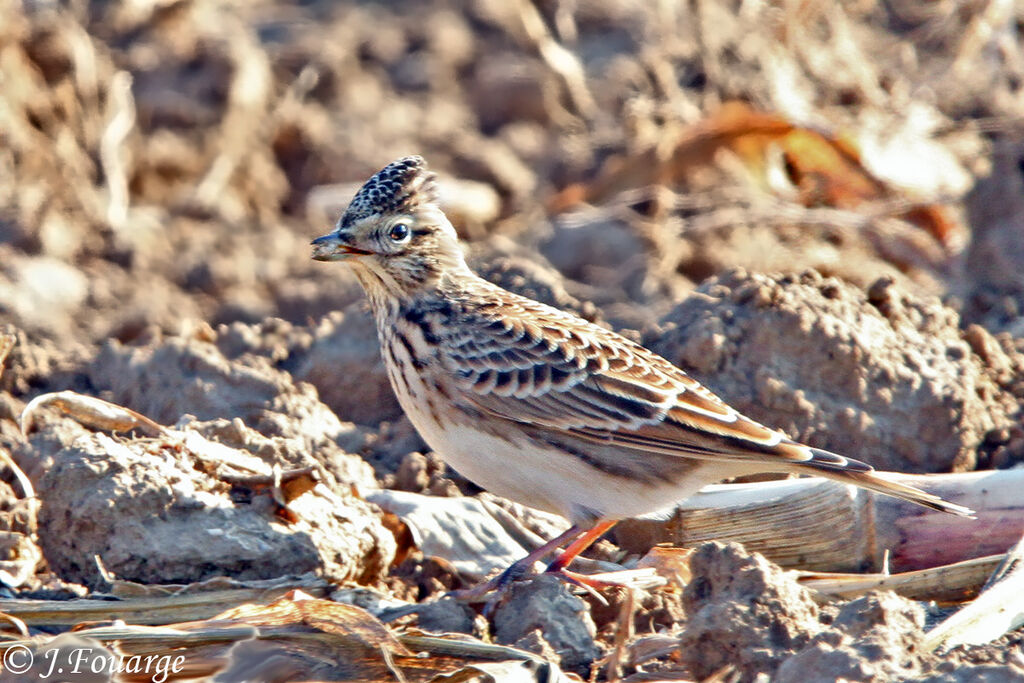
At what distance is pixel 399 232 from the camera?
5.56m

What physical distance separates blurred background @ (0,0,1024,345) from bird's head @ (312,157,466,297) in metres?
2.41

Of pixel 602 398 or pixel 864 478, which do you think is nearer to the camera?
pixel 864 478

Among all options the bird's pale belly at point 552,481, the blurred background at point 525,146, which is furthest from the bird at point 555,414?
the blurred background at point 525,146

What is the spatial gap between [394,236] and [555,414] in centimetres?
100

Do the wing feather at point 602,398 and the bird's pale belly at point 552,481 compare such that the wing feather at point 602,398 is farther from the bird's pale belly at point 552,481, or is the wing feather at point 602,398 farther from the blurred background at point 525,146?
the blurred background at point 525,146

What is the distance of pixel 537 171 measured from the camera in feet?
35.1

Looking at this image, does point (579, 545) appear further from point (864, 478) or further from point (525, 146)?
point (525, 146)

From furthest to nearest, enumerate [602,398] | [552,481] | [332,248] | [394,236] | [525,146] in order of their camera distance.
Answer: [525,146]
[394,236]
[332,248]
[602,398]
[552,481]

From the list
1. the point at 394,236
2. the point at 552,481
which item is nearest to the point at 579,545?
the point at 552,481

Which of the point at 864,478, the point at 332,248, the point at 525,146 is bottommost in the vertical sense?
the point at 864,478

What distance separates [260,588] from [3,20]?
6.02 metres

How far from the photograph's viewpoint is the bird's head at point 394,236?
5.48 meters

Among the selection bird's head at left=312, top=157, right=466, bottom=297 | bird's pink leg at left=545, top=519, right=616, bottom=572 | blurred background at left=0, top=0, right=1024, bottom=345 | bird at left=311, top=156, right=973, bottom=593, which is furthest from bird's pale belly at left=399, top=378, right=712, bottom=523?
blurred background at left=0, top=0, right=1024, bottom=345

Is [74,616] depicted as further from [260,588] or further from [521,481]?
[521,481]
